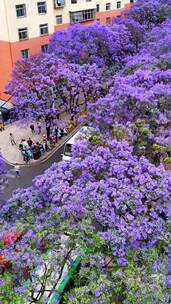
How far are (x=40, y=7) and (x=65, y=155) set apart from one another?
1602 centimetres

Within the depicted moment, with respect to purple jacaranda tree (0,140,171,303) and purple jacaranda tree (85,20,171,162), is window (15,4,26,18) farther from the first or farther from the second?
purple jacaranda tree (0,140,171,303)

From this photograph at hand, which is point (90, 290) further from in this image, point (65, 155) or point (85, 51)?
point (85, 51)

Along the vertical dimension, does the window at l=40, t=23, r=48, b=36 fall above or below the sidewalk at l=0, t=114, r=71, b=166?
above

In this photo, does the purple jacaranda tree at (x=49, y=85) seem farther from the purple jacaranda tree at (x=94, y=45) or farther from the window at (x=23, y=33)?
the window at (x=23, y=33)

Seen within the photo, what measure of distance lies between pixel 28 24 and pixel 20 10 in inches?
50.3

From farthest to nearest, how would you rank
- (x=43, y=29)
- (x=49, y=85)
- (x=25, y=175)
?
1. (x=43, y=29)
2. (x=49, y=85)
3. (x=25, y=175)

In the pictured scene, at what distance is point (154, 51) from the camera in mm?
22125

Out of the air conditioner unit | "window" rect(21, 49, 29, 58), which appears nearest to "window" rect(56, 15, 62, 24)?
the air conditioner unit

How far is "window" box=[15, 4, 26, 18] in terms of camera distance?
26844mm

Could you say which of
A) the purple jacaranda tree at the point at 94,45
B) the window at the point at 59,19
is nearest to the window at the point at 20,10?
the purple jacaranda tree at the point at 94,45

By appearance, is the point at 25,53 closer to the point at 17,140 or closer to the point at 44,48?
the point at 44,48

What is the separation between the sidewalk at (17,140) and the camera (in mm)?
22078

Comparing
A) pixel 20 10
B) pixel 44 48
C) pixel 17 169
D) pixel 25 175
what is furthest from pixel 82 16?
pixel 25 175

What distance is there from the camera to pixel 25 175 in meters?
20.2
